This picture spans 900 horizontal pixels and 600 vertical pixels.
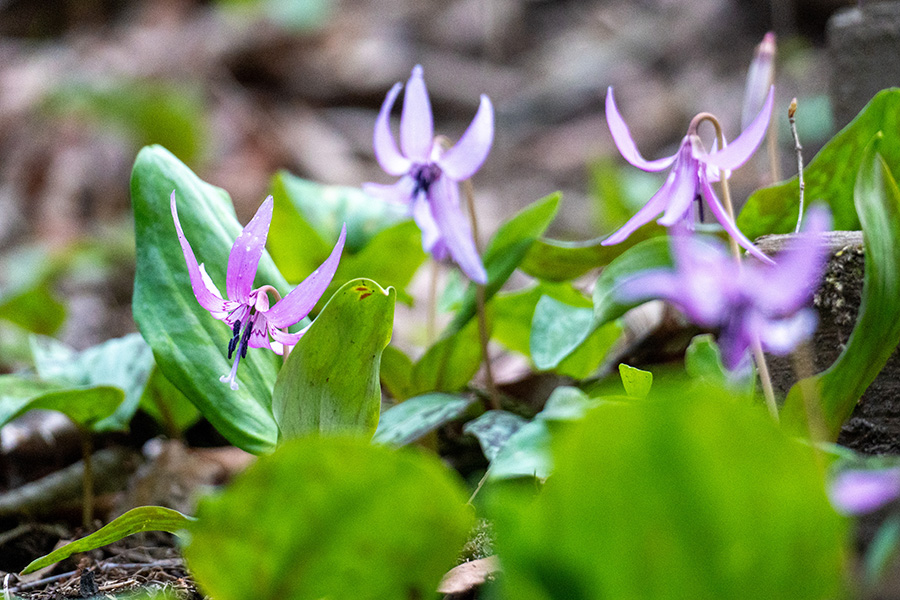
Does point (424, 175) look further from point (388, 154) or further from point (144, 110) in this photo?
point (144, 110)

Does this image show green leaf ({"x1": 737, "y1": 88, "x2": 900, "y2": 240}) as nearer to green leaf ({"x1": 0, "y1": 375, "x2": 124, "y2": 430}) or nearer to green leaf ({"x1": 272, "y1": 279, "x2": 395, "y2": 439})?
green leaf ({"x1": 272, "y1": 279, "x2": 395, "y2": 439})

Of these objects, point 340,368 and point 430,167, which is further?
point 430,167

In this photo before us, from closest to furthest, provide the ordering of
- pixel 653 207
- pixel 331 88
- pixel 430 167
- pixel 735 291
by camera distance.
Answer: pixel 735 291 < pixel 653 207 < pixel 430 167 < pixel 331 88

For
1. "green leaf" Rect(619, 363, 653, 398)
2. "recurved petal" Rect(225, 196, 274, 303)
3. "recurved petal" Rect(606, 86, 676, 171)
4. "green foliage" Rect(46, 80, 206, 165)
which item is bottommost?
"green foliage" Rect(46, 80, 206, 165)

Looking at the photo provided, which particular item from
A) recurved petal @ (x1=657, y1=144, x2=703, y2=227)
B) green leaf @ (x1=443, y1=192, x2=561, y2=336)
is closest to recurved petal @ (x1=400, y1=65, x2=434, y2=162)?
green leaf @ (x1=443, y1=192, x2=561, y2=336)

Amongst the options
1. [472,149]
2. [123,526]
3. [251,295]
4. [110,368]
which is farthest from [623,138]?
[110,368]

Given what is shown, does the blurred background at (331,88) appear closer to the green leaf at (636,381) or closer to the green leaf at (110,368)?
the green leaf at (110,368)

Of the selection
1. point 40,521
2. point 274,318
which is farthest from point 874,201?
point 40,521
